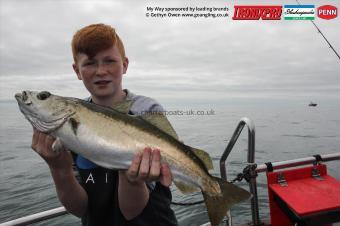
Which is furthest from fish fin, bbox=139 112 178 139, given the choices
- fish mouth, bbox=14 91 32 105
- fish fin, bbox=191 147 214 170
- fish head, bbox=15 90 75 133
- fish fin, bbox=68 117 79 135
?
fish mouth, bbox=14 91 32 105

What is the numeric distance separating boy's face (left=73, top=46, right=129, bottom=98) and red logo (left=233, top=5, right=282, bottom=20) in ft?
32.8

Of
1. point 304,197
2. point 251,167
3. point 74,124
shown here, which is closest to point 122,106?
point 74,124

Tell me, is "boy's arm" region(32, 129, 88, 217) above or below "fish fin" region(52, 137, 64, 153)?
below

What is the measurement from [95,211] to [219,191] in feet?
5.27

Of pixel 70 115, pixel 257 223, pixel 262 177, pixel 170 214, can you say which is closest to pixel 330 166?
pixel 262 177

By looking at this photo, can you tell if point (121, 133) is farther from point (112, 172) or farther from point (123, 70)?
point (123, 70)

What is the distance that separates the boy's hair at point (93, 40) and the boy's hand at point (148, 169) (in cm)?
154

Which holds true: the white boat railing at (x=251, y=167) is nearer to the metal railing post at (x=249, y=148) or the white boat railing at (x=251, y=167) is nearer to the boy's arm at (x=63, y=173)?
the metal railing post at (x=249, y=148)

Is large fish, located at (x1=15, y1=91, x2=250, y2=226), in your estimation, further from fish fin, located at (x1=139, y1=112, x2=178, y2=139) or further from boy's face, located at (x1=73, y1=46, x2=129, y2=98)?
boy's face, located at (x1=73, y1=46, x2=129, y2=98)

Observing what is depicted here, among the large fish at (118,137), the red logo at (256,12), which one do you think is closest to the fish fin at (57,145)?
the large fish at (118,137)

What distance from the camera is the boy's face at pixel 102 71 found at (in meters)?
3.53

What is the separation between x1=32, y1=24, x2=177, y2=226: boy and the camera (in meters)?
3.24

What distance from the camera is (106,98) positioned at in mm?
3771

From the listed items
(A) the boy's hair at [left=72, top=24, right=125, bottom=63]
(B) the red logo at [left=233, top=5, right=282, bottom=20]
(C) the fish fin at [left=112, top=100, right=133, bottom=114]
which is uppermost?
(B) the red logo at [left=233, top=5, right=282, bottom=20]
